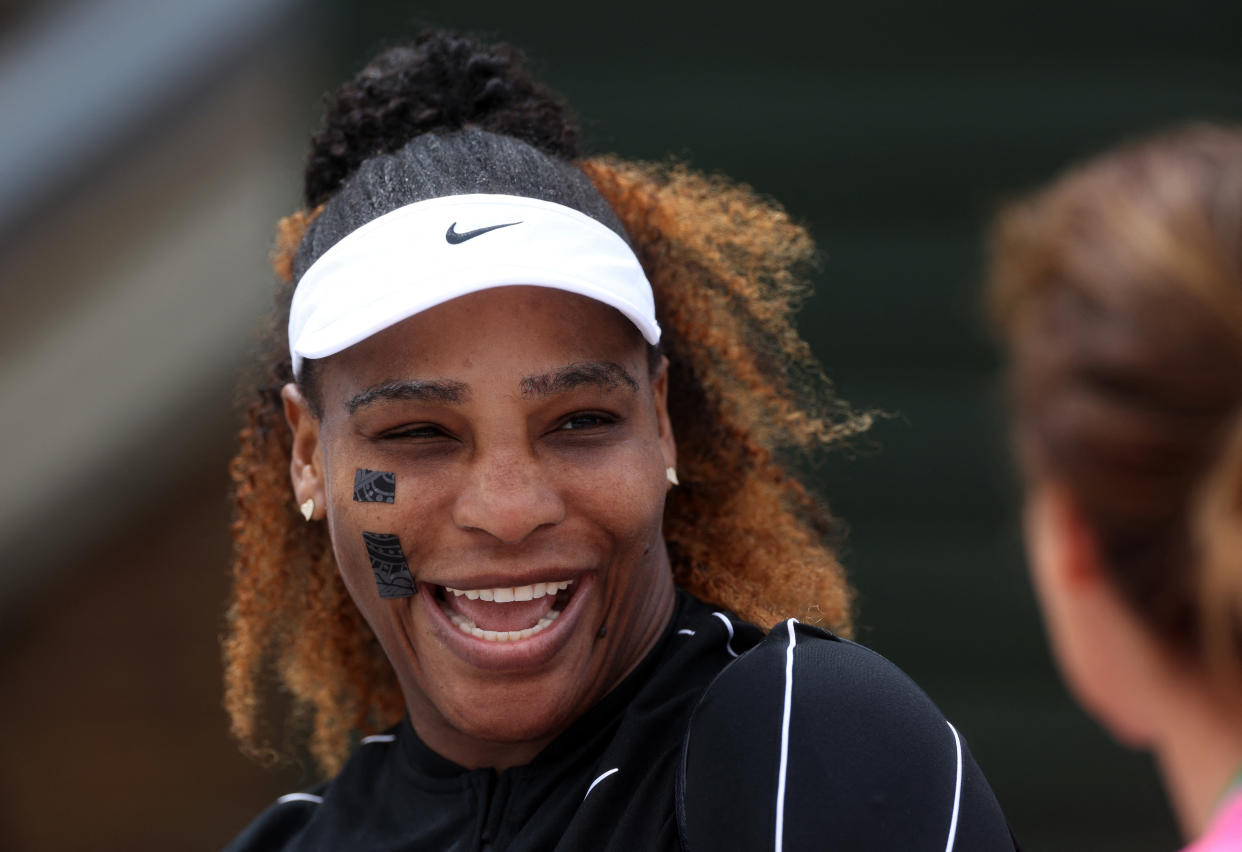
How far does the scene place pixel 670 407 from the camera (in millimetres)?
2559

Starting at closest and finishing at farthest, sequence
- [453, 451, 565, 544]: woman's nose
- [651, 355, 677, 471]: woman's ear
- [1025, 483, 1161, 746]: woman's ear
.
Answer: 1. [1025, 483, 1161, 746]: woman's ear
2. [453, 451, 565, 544]: woman's nose
3. [651, 355, 677, 471]: woman's ear

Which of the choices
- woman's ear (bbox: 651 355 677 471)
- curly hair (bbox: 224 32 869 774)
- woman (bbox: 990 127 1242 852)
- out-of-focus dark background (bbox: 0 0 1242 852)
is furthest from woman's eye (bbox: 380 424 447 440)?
out-of-focus dark background (bbox: 0 0 1242 852)

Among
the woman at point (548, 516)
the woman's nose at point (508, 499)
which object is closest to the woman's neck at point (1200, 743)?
the woman at point (548, 516)

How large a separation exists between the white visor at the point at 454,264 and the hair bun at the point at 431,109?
274mm

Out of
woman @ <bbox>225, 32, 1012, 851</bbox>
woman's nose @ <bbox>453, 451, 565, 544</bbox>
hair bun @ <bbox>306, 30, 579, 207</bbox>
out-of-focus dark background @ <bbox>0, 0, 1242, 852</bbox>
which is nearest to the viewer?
woman @ <bbox>225, 32, 1012, 851</bbox>

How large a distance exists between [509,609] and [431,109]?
80 centimetres

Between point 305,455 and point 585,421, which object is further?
point 305,455

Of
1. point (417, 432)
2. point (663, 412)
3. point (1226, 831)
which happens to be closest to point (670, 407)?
point (663, 412)

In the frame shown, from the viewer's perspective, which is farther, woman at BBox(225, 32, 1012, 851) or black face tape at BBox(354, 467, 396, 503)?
black face tape at BBox(354, 467, 396, 503)

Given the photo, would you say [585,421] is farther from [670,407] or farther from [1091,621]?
[1091,621]

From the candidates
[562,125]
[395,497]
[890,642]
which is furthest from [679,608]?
[890,642]

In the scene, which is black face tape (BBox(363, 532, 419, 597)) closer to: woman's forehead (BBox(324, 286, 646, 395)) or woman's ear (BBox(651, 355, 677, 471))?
woman's forehead (BBox(324, 286, 646, 395))

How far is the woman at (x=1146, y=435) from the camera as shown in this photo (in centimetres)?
106

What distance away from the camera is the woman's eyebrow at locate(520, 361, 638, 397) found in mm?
2066
